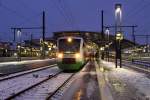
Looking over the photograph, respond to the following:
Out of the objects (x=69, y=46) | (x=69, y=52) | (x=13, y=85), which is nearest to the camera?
(x=13, y=85)

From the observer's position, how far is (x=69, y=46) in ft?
125

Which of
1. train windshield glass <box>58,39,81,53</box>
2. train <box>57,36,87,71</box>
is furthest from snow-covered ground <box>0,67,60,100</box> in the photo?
train windshield glass <box>58,39,81,53</box>

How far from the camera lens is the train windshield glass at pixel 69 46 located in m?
37.8

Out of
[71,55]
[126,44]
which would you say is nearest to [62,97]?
[71,55]

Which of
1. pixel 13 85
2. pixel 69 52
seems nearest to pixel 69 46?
pixel 69 52

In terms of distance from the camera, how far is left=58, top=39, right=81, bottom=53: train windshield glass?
37812mm

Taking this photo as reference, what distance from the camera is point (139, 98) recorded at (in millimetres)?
16672

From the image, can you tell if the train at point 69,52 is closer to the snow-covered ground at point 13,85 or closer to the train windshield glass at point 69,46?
the train windshield glass at point 69,46

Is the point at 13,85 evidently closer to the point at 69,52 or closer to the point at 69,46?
the point at 69,52

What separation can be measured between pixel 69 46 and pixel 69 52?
27.4 inches

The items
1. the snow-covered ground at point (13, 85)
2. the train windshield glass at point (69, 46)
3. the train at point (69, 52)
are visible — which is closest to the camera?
the snow-covered ground at point (13, 85)

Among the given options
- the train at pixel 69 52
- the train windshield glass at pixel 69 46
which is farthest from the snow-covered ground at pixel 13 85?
the train windshield glass at pixel 69 46

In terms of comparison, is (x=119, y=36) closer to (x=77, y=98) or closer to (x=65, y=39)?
(x=65, y=39)

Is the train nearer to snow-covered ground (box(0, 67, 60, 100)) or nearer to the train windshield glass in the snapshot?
the train windshield glass
